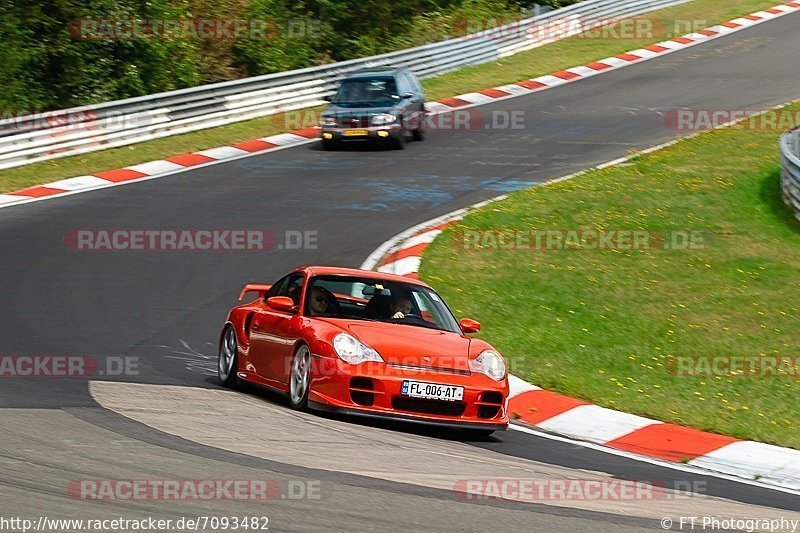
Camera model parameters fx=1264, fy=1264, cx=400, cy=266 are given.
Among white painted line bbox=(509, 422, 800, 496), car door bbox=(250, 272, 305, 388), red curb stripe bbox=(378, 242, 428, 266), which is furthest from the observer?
red curb stripe bbox=(378, 242, 428, 266)

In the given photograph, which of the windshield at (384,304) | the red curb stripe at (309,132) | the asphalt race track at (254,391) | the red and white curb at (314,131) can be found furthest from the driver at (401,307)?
the red curb stripe at (309,132)

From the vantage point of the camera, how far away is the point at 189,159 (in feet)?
76.0

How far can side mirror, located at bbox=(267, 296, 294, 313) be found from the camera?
10.3 m

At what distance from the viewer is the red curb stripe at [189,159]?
22.8 meters

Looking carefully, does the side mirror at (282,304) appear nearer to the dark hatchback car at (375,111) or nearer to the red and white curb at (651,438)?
the red and white curb at (651,438)

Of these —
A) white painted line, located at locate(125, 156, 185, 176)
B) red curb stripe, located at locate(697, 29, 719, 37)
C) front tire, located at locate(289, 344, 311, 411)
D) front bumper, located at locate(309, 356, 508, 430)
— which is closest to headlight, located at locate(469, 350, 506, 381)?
front bumper, located at locate(309, 356, 508, 430)

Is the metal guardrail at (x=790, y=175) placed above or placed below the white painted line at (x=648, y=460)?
above

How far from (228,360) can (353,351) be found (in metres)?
2.13

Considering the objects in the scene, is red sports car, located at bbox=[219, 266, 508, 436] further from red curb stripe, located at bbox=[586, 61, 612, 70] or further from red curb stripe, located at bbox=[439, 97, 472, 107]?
red curb stripe, located at bbox=[586, 61, 612, 70]

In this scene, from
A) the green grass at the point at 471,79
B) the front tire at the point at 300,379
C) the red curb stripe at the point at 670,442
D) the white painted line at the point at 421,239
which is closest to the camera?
the front tire at the point at 300,379

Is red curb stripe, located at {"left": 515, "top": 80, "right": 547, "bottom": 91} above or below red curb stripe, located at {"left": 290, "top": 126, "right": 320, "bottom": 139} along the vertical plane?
above

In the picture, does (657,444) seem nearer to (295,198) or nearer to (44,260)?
(44,260)

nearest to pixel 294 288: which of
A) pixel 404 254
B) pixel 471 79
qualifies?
pixel 404 254

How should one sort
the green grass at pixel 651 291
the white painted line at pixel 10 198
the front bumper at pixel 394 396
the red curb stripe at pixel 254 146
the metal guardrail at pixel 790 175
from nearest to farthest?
the front bumper at pixel 394 396
the green grass at pixel 651 291
the metal guardrail at pixel 790 175
the white painted line at pixel 10 198
the red curb stripe at pixel 254 146
